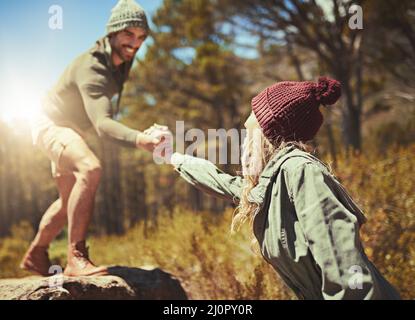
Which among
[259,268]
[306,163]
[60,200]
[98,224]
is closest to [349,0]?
[259,268]

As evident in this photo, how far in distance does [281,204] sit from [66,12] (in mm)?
2113

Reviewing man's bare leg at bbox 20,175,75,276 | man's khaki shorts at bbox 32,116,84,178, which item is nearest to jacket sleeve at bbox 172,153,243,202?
man's khaki shorts at bbox 32,116,84,178

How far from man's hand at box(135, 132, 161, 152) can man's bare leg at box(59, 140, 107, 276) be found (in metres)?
0.40

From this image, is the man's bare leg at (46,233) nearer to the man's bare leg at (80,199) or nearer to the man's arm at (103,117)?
the man's bare leg at (80,199)

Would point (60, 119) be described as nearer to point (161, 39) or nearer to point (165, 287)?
point (165, 287)

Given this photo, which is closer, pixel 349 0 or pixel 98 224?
pixel 349 0

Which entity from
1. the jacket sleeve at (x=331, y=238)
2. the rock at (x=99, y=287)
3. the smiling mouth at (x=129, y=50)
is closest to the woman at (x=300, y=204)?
the jacket sleeve at (x=331, y=238)

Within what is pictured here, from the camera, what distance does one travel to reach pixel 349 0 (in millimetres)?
7742

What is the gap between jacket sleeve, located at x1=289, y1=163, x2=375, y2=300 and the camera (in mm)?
1428

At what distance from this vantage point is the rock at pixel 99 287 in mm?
2584

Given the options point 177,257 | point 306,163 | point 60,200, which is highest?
point 306,163

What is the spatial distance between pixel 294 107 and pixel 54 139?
161 centimetres

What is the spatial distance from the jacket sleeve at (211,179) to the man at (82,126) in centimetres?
38

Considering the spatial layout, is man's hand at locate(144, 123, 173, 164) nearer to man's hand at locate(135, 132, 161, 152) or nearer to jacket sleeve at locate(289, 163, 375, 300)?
man's hand at locate(135, 132, 161, 152)
